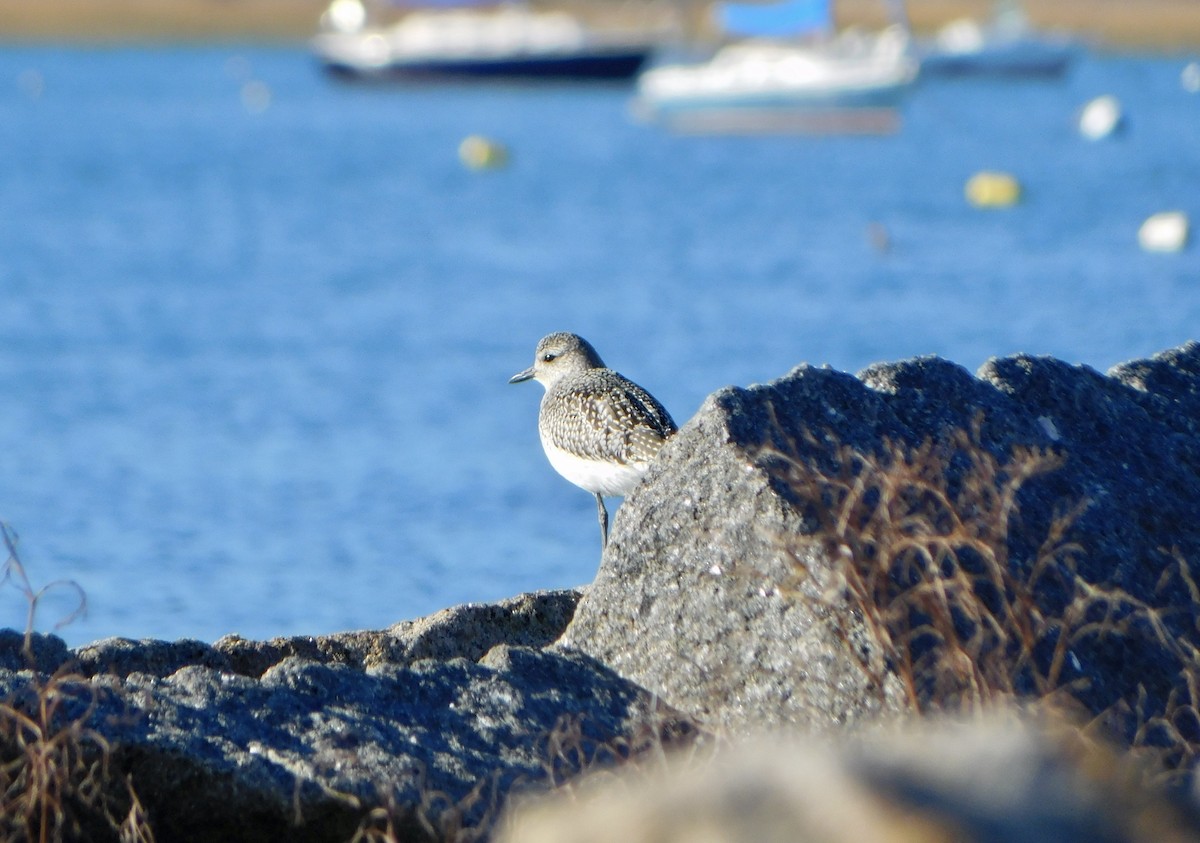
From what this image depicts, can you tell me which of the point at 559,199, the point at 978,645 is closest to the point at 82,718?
the point at 978,645

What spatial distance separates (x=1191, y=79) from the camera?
6988 centimetres

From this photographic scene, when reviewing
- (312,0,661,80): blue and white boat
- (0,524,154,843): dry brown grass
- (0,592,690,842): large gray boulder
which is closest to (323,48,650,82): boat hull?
(312,0,661,80): blue and white boat

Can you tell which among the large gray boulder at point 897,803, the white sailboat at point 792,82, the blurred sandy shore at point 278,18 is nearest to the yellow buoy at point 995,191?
the white sailboat at point 792,82

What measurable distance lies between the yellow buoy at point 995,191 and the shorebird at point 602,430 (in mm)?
31290

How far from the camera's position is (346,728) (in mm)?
4410

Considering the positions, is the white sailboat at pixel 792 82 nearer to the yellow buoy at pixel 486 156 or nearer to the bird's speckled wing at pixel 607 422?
the yellow buoy at pixel 486 156

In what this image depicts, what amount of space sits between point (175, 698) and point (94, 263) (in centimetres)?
3093

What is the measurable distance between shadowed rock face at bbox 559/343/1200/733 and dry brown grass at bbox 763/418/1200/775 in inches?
1.2

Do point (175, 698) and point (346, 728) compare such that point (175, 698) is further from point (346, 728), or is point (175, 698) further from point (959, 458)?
point (959, 458)

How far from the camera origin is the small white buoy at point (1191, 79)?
68769 millimetres

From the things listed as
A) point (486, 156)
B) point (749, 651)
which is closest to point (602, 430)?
point (749, 651)

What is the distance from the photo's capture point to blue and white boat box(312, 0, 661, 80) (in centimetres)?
6988

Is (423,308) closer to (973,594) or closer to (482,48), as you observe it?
(973,594)

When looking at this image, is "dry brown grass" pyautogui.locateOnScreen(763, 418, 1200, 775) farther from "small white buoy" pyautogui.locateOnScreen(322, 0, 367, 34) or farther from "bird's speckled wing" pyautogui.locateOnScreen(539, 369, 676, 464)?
"small white buoy" pyautogui.locateOnScreen(322, 0, 367, 34)
